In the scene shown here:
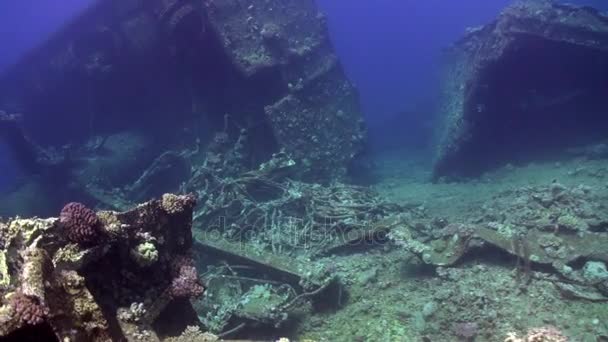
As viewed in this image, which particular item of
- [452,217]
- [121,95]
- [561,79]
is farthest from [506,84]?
[121,95]

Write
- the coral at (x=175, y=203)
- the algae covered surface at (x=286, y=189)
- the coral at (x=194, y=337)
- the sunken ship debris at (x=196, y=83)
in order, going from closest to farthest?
the coral at (x=194, y=337), the algae covered surface at (x=286, y=189), the coral at (x=175, y=203), the sunken ship debris at (x=196, y=83)

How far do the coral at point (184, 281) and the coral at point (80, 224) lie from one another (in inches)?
41.7

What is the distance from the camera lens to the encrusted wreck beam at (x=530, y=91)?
38.7ft

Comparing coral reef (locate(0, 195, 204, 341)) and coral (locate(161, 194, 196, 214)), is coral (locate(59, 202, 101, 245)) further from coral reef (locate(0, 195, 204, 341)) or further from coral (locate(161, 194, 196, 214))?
coral (locate(161, 194, 196, 214))

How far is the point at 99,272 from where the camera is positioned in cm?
441

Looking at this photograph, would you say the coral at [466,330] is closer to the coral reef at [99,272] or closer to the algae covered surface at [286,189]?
the algae covered surface at [286,189]

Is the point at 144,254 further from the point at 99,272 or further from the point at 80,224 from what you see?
the point at 80,224

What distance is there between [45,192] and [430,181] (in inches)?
528

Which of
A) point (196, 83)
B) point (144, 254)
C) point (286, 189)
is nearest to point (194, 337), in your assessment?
point (144, 254)

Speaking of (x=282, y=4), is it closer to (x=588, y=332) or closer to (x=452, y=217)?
(x=452, y=217)

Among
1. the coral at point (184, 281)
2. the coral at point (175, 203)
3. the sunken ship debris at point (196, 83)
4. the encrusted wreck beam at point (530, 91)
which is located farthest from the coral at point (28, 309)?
the encrusted wreck beam at point (530, 91)

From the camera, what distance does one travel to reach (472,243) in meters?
7.91

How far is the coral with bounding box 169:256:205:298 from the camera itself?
488cm

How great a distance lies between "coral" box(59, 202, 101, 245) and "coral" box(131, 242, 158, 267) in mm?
495
